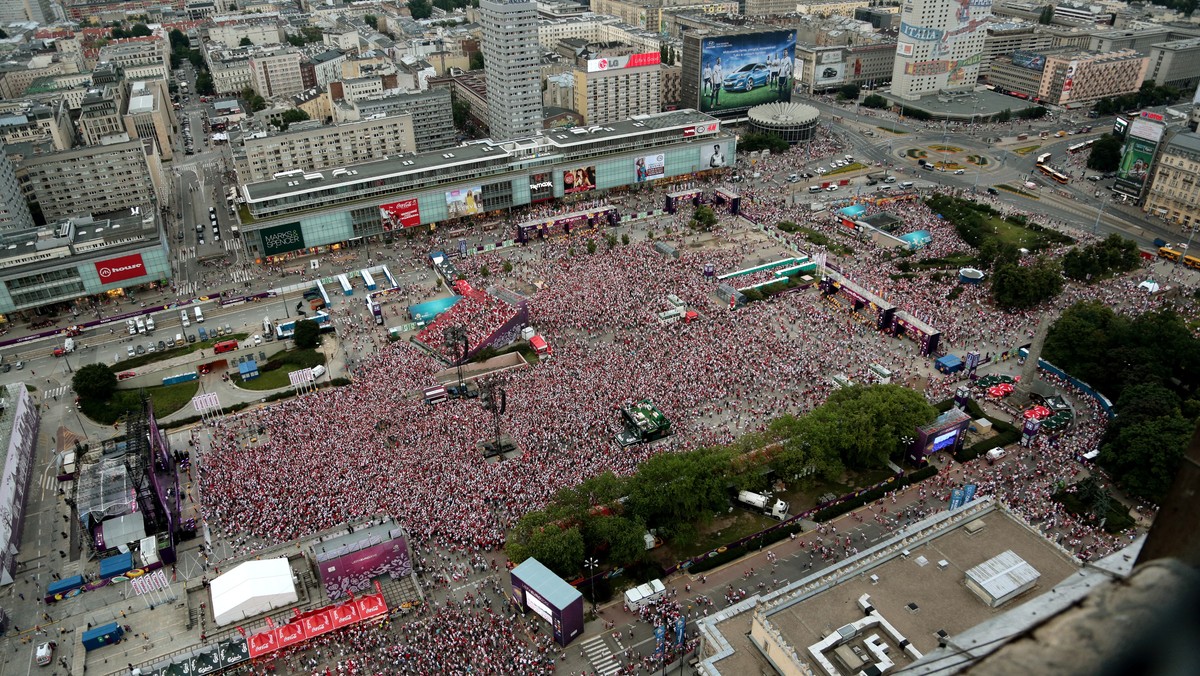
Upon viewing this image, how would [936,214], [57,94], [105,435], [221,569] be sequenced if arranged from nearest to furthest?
[221,569]
[105,435]
[936,214]
[57,94]

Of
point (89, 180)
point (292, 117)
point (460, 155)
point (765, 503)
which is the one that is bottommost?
point (765, 503)

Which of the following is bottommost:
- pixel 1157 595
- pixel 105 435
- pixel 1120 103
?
pixel 105 435

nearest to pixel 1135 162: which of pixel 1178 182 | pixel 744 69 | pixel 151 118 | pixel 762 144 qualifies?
pixel 1178 182

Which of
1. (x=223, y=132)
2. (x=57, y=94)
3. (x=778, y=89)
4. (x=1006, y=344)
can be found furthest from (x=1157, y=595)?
(x=57, y=94)

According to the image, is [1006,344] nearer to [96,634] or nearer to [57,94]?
[96,634]

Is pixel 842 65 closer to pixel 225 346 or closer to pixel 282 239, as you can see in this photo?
pixel 282 239

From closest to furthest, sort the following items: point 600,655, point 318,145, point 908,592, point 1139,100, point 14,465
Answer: point 908,592 → point 600,655 → point 14,465 → point 318,145 → point 1139,100
